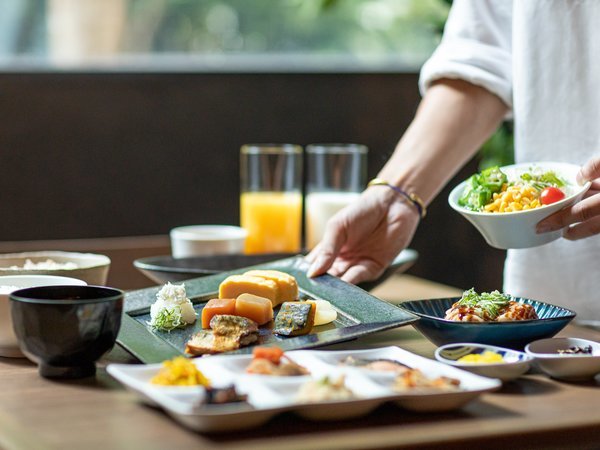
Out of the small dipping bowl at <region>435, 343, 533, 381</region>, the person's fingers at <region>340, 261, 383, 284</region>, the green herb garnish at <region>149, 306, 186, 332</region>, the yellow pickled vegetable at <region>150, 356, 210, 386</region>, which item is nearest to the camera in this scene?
the yellow pickled vegetable at <region>150, 356, 210, 386</region>

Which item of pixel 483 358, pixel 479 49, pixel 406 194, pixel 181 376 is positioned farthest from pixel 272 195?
pixel 181 376

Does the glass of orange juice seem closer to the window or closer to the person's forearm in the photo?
the person's forearm

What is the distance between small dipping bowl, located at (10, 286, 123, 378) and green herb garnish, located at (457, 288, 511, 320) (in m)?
0.51

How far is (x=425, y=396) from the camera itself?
984 millimetres

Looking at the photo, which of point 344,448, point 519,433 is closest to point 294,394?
point 344,448

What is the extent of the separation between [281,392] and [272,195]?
1.45 m

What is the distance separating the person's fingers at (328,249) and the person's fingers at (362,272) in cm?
7

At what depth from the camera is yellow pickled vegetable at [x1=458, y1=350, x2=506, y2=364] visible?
1152 mm

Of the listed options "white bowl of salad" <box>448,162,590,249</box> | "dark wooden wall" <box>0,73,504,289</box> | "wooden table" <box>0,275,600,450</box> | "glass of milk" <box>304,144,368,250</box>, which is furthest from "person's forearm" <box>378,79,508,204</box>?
"dark wooden wall" <box>0,73,504,289</box>

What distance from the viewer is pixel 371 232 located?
1.87 metres

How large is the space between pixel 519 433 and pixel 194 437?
334 millimetres

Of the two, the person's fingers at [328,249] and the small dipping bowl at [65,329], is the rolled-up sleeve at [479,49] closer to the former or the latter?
the person's fingers at [328,249]

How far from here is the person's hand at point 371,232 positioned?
180 centimetres

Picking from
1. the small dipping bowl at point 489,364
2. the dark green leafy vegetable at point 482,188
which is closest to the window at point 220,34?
the dark green leafy vegetable at point 482,188
